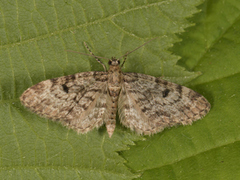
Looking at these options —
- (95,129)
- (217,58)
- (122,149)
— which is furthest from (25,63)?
(217,58)

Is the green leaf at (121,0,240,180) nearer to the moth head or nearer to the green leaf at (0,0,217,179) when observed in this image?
the green leaf at (0,0,217,179)

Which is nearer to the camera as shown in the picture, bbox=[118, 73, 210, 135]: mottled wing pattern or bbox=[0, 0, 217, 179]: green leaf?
bbox=[0, 0, 217, 179]: green leaf

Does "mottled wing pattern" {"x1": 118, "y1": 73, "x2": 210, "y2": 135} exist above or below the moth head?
below

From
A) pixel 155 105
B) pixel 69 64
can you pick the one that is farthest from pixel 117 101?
pixel 69 64

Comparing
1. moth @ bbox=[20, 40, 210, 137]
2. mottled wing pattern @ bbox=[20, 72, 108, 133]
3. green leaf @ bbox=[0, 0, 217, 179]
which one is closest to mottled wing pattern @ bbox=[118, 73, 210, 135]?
moth @ bbox=[20, 40, 210, 137]

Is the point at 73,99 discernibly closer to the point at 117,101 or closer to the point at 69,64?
the point at 69,64

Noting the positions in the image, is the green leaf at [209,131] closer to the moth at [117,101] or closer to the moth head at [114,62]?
the moth at [117,101]

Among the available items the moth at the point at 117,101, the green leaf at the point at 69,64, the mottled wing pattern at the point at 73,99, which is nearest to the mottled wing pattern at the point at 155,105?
the moth at the point at 117,101

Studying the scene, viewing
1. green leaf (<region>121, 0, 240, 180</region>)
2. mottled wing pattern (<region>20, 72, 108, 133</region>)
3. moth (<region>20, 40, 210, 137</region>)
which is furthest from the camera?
green leaf (<region>121, 0, 240, 180</region>)
